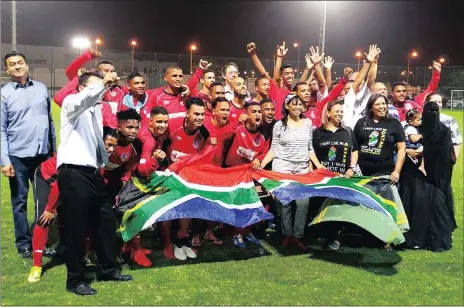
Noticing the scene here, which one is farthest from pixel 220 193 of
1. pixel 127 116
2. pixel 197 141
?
pixel 127 116

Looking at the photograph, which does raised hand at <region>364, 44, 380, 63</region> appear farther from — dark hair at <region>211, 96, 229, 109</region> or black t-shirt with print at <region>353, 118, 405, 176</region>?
dark hair at <region>211, 96, 229, 109</region>

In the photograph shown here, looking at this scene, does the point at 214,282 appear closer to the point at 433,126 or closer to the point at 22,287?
the point at 22,287

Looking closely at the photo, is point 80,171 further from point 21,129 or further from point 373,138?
point 373,138

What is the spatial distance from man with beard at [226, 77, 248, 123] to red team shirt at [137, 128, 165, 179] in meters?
1.22

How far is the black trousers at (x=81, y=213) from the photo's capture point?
12.9 feet

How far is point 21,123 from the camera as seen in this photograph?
15.7 ft

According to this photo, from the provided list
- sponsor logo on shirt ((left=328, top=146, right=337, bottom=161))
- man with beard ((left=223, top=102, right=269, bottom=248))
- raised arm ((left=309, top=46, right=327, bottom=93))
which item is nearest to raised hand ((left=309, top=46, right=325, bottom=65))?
raised arm ((left=309, top=46, right=327, bottom=93))

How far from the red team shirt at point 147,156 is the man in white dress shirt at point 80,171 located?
561mm

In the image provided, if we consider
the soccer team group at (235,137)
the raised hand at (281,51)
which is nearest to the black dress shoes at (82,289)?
the soccer team group at (235,137)

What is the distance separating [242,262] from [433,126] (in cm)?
262

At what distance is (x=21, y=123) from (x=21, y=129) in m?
0.06

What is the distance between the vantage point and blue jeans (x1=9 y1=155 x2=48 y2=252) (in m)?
4.86

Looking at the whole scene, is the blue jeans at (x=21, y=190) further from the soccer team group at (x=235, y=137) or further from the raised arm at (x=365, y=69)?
the raised arm at (x=365, y=69)

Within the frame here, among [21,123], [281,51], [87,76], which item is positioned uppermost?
[281,51]
